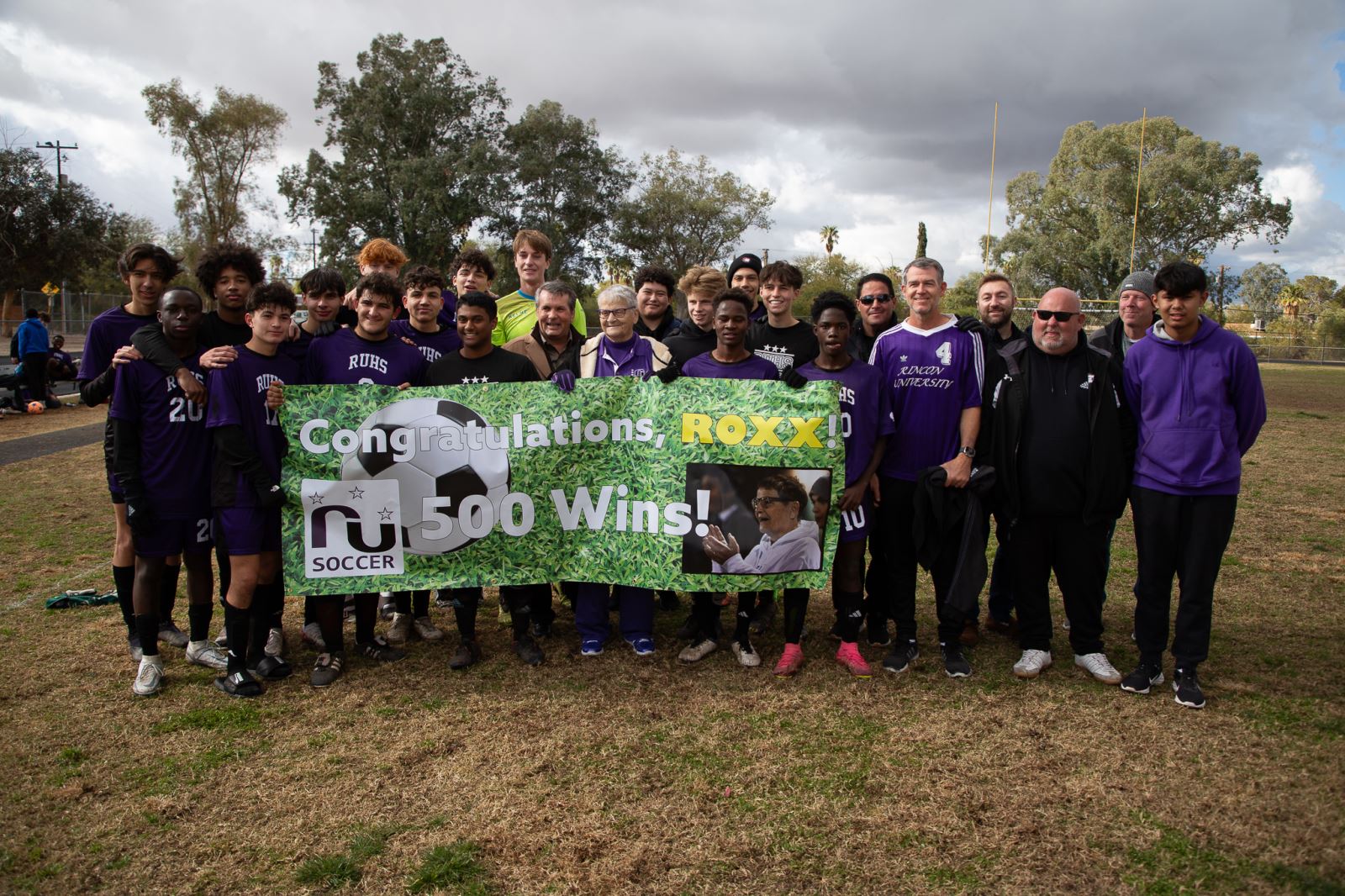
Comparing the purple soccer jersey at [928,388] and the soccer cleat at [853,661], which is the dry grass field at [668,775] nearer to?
the soccer cleat at [853,661]

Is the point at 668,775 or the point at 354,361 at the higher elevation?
the point at 354,361

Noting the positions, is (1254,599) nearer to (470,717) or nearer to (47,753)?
(470,717)

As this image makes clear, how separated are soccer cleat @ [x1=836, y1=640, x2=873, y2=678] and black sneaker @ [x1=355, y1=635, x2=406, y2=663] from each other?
258cm

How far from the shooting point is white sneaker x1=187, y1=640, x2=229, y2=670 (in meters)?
4.75

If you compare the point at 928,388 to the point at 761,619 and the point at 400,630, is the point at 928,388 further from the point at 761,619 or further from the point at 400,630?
the point at 400,630

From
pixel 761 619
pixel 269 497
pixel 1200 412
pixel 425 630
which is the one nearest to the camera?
pixel 1200 412

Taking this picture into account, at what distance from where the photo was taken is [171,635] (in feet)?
16.8

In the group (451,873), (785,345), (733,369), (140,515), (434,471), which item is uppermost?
(785,345)

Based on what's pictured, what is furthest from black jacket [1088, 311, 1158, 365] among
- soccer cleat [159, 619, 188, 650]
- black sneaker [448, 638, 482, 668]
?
soccer cleat [159, 619, 188, 650]

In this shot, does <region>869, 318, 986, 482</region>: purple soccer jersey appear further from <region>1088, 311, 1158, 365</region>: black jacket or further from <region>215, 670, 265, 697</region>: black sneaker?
<region>215, 670, 265, 697</region>: black sneaker

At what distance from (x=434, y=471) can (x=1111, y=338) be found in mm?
4320

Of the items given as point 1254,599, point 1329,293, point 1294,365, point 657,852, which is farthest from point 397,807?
point 1329,293

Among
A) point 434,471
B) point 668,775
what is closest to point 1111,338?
point 668,775

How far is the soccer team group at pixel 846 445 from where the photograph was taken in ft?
14.1
